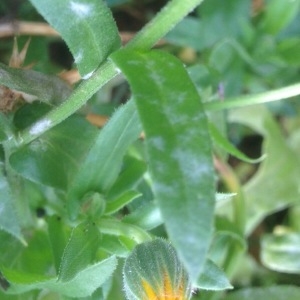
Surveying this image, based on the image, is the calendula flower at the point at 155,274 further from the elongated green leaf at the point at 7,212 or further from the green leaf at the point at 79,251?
the elongated green leaf at the point at 7,212

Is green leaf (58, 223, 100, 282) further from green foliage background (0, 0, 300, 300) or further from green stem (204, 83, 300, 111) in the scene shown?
green stem (204, 83, 300, 111)

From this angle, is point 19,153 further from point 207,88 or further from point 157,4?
point 157,4

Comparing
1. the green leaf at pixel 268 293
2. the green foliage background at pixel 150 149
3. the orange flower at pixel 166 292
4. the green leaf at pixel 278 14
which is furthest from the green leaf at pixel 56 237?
the green leaf at pixel 278 14

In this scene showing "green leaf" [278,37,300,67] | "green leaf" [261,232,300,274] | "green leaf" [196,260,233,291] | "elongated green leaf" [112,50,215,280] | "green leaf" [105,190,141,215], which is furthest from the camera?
"green leaf" [261,232,300,274]

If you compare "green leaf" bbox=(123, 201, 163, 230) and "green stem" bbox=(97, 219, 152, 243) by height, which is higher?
"green stem" bbox=(97, 219, 152, 243)

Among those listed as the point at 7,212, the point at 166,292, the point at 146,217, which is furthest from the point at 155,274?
the point at 7,212

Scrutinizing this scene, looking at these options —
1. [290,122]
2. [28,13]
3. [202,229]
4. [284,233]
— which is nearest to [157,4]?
[28,13]

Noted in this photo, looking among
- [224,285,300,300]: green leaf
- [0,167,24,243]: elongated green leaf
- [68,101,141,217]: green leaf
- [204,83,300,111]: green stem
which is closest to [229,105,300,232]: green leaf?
[224,285,300,300]: green leaf

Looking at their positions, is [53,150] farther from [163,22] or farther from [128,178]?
[163,22]
